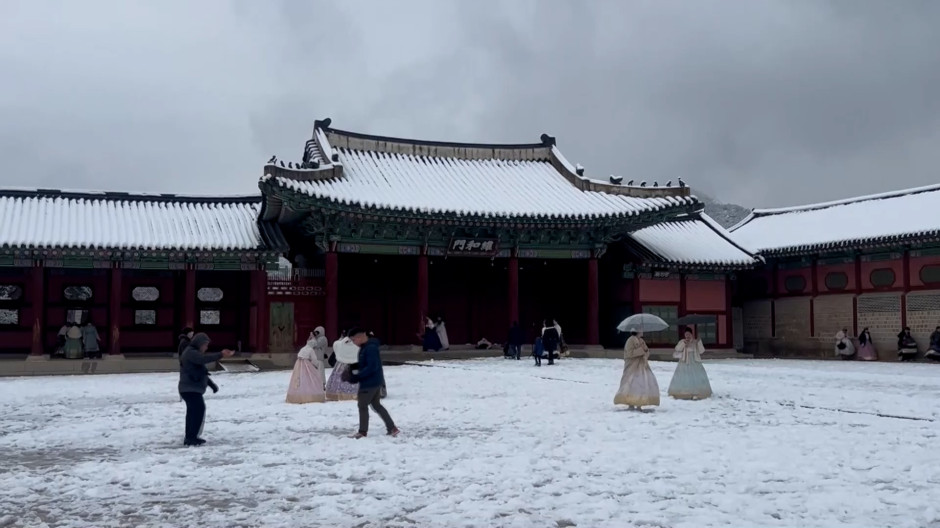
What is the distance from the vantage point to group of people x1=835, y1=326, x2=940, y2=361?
2677 centimetres

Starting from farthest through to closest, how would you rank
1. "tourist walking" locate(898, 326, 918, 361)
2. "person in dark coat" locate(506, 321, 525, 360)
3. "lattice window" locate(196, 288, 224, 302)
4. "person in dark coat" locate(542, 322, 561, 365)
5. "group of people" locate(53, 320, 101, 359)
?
"lattice window" locate(196, 288, 224, 302)
"tourist walking" locate(898, 326, 918, 361)
"person in dark coat" locate(506, 321, 525, 360)
"group of people" locate(53, 320, 101, 359)
"person in dark coat" locate(542, 322, 561, 365)

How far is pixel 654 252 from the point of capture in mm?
30578

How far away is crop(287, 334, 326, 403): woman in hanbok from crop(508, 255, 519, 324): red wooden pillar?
41.7 feet

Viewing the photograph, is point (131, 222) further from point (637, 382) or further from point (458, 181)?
point (637, 382)

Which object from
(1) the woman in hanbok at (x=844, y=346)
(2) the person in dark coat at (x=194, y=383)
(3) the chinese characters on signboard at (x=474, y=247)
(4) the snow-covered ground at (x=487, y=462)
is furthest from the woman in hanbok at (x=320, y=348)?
(1) the woman in hanbok at (x=844, y=346)

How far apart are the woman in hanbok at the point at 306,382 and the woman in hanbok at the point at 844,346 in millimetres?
20950

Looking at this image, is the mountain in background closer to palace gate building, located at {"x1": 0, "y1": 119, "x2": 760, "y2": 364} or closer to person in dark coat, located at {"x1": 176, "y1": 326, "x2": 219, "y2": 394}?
palace gate building, located at {"x1": 0, "y1": 119, "x2": 760, "y2": 364}

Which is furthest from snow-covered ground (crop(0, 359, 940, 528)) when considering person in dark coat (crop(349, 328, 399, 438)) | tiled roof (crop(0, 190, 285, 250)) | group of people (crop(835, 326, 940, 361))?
group of people (crop(835, 326, 940, 361))

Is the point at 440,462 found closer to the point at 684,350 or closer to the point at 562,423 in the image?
the point at 562,423

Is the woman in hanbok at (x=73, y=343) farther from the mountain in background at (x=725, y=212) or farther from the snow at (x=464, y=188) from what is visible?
the mountain in background at (x=725, y=212)

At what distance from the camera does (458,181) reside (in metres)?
31.2

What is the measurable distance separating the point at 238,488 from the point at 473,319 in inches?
911

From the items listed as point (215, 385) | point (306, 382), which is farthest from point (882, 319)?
point (215, 385)

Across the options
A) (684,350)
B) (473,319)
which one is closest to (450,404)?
(684,350)
